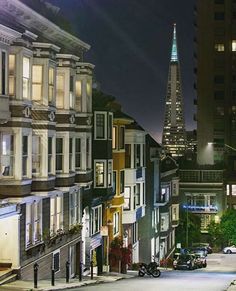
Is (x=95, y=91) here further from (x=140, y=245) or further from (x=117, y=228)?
(x=140, y=245)

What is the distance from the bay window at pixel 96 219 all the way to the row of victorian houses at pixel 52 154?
66mm

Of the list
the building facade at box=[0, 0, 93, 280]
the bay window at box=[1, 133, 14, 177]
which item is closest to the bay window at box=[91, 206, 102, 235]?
the building facade at box=[0, 0, 93, 280]

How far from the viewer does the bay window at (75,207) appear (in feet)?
125

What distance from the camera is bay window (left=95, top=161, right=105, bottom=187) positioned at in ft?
147

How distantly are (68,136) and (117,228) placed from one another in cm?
1727

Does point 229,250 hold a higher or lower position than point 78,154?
lower

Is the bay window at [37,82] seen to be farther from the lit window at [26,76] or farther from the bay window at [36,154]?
the bay window at [36,154]

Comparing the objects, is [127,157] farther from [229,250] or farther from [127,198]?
[229,250]

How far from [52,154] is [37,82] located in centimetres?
338

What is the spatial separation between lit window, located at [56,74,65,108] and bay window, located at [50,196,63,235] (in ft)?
14.9

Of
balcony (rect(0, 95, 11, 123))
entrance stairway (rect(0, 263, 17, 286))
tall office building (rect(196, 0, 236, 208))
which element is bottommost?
entrance stairway (rect(0, 263, 17, 286))

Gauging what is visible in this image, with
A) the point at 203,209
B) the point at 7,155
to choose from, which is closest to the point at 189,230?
the point at 203,209

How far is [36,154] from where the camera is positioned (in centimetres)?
3169

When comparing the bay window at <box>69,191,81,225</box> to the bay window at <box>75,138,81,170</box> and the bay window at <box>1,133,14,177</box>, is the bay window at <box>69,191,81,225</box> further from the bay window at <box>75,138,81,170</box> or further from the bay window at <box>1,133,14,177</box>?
the bay window at <box>1,133,14,177</box>
